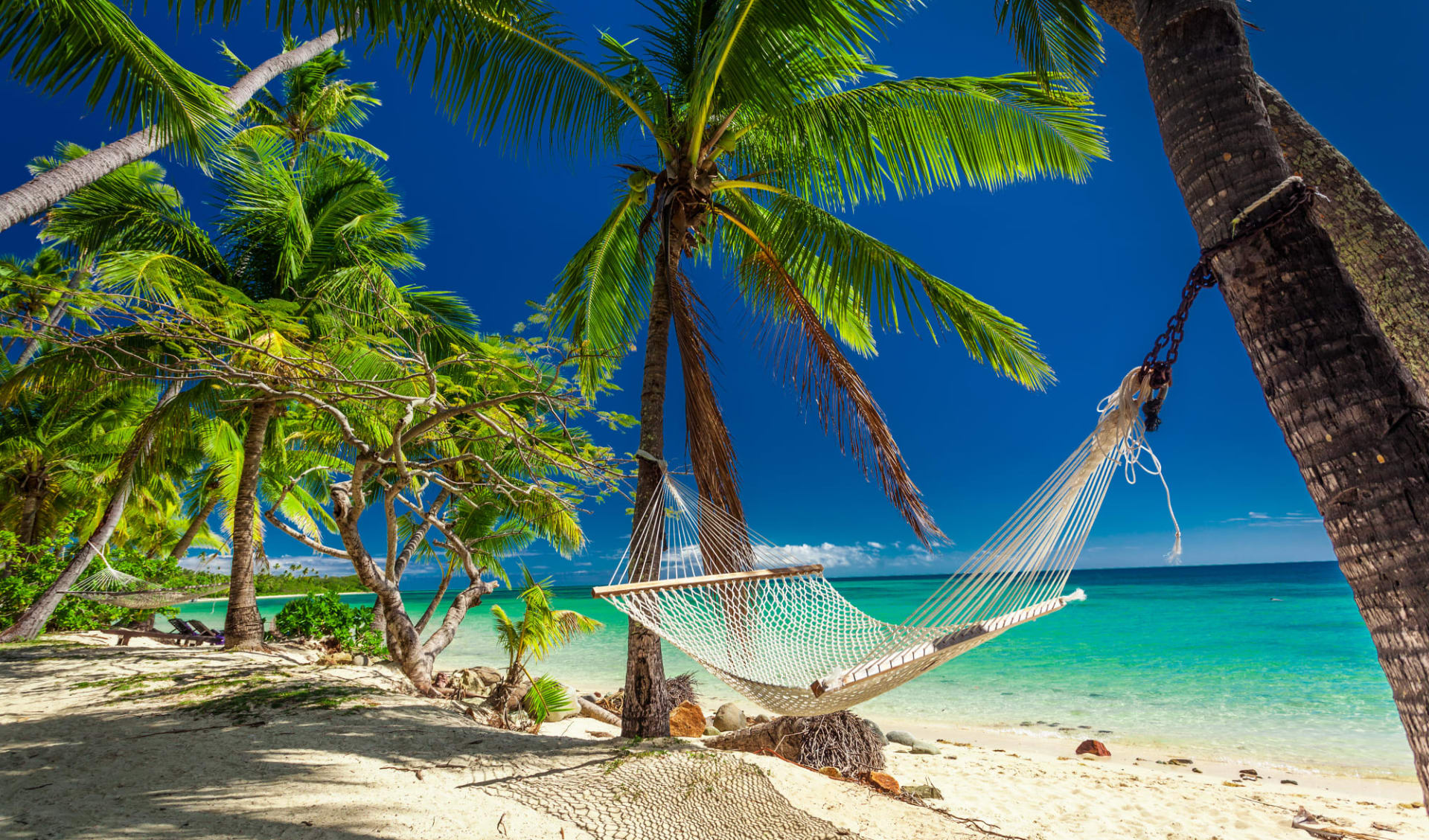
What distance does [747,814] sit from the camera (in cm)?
175

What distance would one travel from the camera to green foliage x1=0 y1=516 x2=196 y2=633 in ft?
16.6

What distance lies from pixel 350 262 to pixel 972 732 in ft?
20.5

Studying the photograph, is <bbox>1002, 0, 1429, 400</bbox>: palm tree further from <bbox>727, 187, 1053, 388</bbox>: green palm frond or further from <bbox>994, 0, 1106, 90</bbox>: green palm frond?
<bbox>727, 187, 1053, 388</bbox>: green palm frond

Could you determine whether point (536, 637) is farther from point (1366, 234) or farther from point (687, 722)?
point (1366, 234)

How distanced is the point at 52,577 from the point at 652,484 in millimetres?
6052

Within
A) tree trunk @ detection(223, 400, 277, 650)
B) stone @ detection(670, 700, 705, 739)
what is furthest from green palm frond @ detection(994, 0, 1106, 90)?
tree trunk @ detection(223, 400, 277, 650)

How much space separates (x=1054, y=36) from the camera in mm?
2404

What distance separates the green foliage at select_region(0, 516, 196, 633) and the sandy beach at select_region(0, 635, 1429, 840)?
2.28m

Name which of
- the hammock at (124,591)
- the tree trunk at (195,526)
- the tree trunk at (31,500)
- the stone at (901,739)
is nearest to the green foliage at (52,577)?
the hammock at (124,591)

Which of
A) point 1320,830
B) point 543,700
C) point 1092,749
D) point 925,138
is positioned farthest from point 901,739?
point 925,138

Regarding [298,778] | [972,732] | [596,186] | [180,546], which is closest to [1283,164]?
[298,778]

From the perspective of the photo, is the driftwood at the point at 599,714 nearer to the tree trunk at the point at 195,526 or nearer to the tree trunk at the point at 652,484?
the tree trunk at the point at 652,484

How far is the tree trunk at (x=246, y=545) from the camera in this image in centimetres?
419

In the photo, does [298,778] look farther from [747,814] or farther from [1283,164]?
[1283,164]
